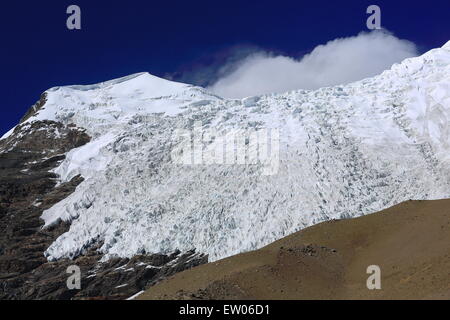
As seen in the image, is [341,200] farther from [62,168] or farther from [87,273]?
[62,168]

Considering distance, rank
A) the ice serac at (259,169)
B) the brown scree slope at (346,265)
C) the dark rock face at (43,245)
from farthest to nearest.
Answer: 1. the ice serac at (259,169)
2. the dark rock face at (43,245)
3. the brown scree slope at (346,265)

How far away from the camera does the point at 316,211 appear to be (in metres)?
36.2

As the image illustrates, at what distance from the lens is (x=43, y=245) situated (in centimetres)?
3934

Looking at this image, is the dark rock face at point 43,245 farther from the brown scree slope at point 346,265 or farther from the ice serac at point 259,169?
the brown scree slope at point 346,265

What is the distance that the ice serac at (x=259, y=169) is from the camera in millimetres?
36844

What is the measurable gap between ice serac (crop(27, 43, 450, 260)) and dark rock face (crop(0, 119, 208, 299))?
0.98 metres

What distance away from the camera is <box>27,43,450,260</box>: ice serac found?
3684 cm

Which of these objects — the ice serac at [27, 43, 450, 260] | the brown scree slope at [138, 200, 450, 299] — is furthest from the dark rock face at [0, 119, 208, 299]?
the brown scree slope at [138, 200, 450, 299]

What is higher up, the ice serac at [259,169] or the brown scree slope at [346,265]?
the ice serac at [259,169]

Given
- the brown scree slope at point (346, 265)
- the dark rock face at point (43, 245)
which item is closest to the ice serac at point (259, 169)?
the dark rock face at point (43, 245)

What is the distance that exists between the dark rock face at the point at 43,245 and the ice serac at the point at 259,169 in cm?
98

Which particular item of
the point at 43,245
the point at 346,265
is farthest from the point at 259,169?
the point at 346,265
